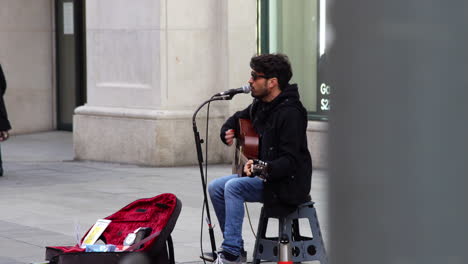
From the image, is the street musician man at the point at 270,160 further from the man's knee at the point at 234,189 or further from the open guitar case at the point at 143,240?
the open guitar case at the point at 143,240

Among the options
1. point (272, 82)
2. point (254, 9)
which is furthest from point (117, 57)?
point (272, 82)

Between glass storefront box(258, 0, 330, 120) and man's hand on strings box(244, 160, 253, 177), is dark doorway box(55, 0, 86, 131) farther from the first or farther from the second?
man's hand on strings box(244, 160, 253, 177)

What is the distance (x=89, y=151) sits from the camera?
13633 mm

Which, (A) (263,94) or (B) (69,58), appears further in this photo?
Result: (B) (69,58)

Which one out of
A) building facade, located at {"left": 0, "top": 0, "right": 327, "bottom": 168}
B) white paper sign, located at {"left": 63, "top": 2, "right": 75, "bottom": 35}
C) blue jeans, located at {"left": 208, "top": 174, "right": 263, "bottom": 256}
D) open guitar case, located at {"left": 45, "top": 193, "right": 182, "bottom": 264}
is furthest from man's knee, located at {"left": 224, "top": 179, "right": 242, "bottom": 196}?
white paper sign, located at {"left": 63, "top": 2, "right": 75, "bottom": 35}

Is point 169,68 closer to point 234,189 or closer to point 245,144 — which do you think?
point 245,144

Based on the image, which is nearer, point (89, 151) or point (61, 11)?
point (89, 151)

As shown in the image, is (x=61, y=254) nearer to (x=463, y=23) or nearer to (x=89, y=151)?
(x=463, y=23)

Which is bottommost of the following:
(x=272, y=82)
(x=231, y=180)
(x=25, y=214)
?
(x=25, y=214)

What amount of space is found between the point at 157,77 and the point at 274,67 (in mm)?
6933

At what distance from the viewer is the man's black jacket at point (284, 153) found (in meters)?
5.73

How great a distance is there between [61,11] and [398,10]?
55.6ft

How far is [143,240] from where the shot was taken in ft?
17.1

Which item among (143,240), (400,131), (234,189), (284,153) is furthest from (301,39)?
(400,131)
